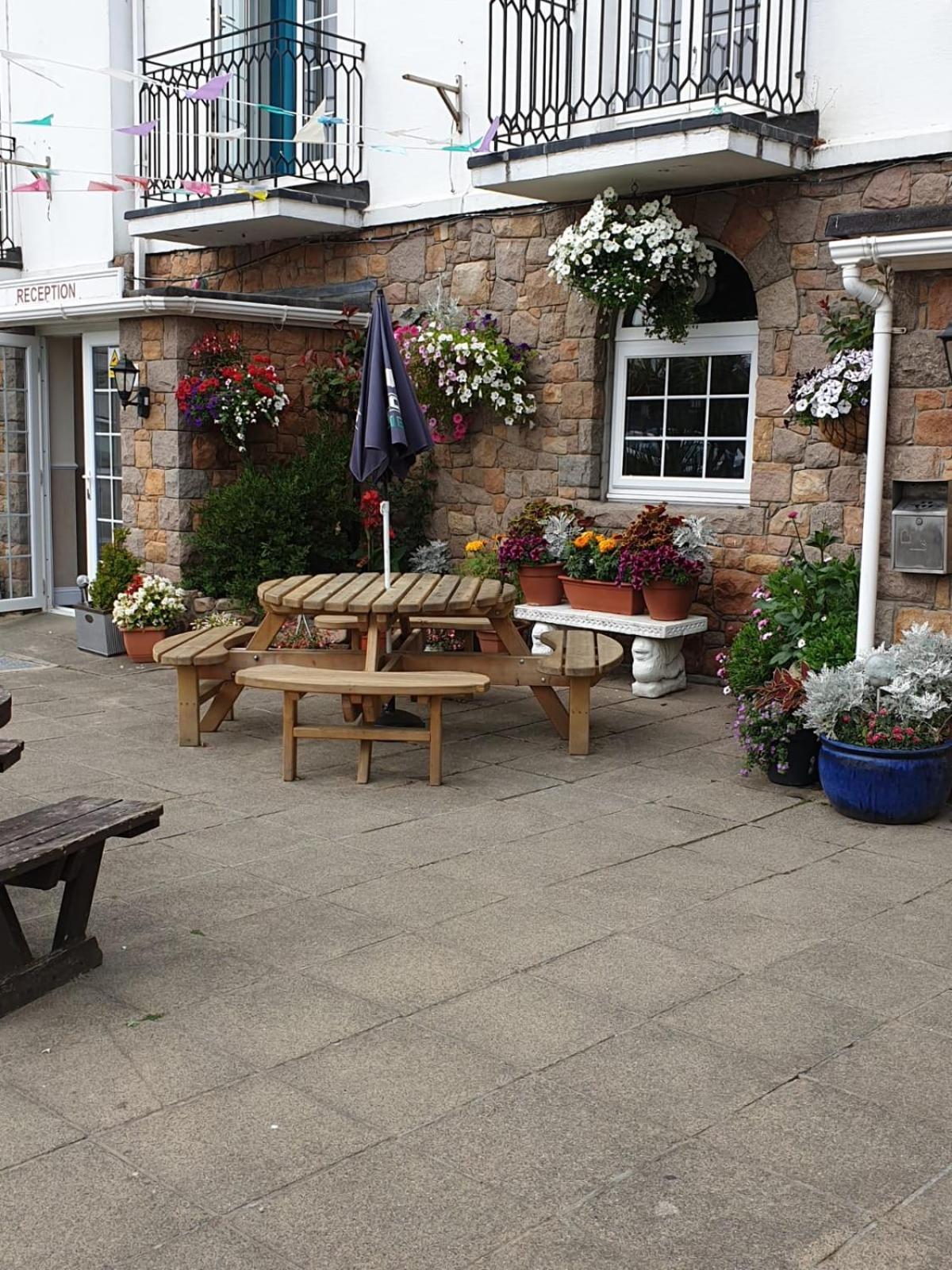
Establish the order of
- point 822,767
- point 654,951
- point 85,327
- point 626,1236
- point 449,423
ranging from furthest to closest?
point 85,327
point 449,423
point 822,767
point 654,951
point 626,1236

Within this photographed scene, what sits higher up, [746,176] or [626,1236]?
[746,176]

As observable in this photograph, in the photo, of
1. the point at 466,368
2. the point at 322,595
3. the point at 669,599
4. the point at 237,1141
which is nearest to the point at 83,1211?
the point at 237,1141

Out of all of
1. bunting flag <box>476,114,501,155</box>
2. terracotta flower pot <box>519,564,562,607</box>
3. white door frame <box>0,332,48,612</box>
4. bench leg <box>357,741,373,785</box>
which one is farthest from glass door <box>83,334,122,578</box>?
bench leg <box>357,741,373,785</box>

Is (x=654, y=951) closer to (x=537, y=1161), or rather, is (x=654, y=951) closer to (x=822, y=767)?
(x=537, y=1161)

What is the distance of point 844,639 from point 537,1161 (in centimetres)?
395

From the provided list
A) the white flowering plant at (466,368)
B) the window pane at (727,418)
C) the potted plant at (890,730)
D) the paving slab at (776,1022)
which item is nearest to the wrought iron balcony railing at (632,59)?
the white flowering plant at (466,368)

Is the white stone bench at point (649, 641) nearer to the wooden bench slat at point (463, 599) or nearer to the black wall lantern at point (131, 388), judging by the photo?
the wooden bench slat at point (463, 599)

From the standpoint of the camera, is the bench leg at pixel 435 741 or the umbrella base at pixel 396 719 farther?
the umbrella base at pixel 396 719

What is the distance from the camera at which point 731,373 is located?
872 cm

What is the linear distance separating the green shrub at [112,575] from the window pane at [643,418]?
3.72 m

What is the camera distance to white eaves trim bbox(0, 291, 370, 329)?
9484mm

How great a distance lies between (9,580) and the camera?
11406 millimetres

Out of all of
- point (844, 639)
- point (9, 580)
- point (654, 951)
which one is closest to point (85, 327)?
point (9, 580)

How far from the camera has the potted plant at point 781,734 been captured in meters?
6.20
